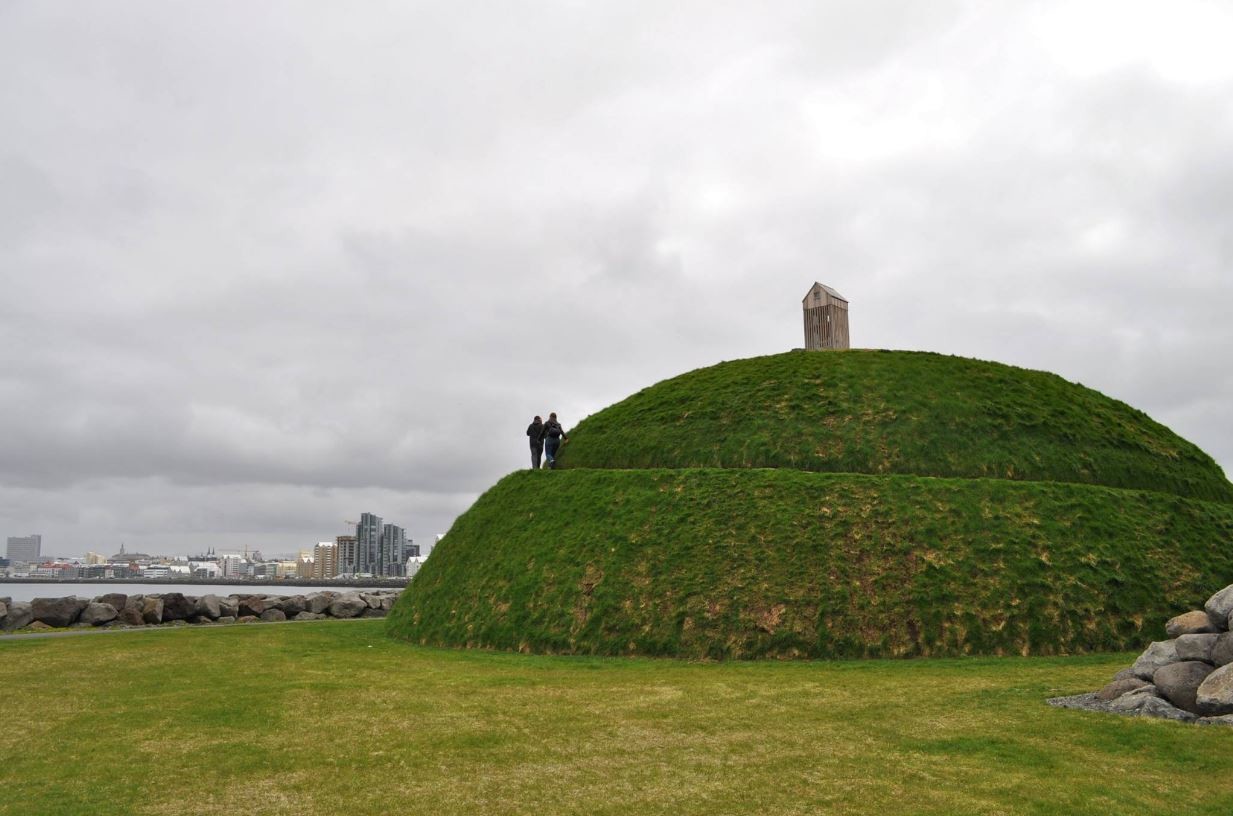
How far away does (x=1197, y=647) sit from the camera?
14.3 m

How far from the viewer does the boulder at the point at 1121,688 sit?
1446cm

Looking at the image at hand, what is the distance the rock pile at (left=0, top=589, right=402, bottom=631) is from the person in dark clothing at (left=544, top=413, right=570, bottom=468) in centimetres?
1778

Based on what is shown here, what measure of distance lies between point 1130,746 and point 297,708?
44.1 feet

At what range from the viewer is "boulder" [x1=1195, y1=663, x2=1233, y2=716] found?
1271 centimetres

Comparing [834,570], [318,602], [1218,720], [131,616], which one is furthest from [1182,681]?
[131,616]

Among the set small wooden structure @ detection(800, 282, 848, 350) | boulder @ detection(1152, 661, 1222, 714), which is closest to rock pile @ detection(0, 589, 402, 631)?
small wooden structure @ detection(800, 282, 848, 350)

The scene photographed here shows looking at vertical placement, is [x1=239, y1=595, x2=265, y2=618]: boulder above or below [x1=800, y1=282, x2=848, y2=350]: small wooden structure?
below

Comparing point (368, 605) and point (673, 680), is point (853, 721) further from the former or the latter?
point (368, 605)

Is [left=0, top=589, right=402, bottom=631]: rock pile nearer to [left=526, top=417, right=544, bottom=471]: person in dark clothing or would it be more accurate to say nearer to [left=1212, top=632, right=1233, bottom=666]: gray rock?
[left=526, top=417, right=544, bottom=471]: person in dark clothing

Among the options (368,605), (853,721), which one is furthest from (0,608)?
(853,721)

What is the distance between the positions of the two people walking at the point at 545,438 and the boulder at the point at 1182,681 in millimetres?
23305

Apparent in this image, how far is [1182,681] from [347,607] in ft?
129

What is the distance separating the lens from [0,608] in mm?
37188

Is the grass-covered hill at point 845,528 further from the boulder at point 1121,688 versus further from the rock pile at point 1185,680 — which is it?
the boulder at point 1121,688
